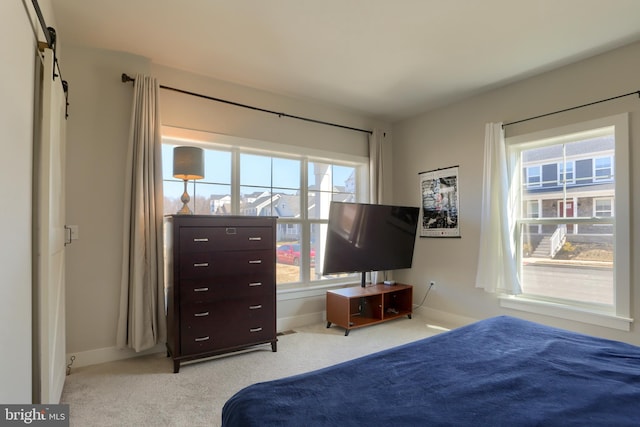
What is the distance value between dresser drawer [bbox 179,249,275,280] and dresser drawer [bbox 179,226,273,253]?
50 millimetres

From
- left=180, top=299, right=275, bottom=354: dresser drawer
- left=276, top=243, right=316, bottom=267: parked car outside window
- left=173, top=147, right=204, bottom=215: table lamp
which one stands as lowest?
left=180, top=299, right=275, bottom=354: dresser drawer

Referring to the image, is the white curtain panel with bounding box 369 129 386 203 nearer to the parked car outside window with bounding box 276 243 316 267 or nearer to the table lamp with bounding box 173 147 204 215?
the parked car outside window with bounding box 276 243 316 267

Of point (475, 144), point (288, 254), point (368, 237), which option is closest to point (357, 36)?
point (475, 144)

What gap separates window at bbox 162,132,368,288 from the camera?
344 cm

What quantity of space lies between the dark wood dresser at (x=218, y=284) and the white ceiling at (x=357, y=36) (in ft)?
4.91

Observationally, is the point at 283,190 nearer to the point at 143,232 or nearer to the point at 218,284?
the point at 218,284

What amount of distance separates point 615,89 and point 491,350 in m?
2.70

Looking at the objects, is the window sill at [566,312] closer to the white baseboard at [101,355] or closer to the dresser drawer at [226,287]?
the dresser drawer at [226,287]

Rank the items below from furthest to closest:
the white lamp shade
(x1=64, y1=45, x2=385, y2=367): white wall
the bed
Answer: the white lamp shade < (x1=64, y1=45, x2=385, y2=367): white wall < the bed

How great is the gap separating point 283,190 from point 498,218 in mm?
2411

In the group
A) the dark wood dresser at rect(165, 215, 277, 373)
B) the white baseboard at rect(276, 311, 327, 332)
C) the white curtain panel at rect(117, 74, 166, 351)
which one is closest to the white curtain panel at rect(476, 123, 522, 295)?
→ the white baseboard at rect(276, 311, 327, 332)

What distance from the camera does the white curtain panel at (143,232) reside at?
9.40 ft

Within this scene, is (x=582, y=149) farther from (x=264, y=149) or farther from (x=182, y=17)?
(x=182, y=17)

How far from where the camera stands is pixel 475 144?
382 cm
